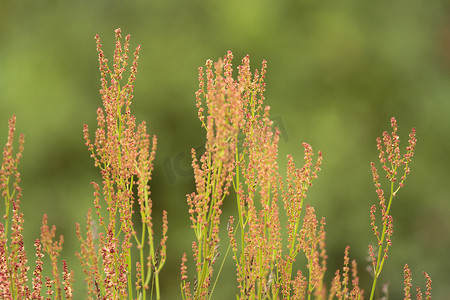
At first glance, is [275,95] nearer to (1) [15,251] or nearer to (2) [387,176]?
(2) [387,176]

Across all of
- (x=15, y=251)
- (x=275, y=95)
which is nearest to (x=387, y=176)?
(x=15, y=251)

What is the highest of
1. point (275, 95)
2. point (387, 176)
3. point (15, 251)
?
point (275, 95)

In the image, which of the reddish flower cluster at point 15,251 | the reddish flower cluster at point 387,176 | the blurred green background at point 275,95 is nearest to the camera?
the reddish flower cluster at point 15,251

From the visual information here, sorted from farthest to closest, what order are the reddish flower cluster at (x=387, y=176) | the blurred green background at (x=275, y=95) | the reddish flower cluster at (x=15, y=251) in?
the blurred green background at (x=275, y=95) → the reddish flower cluster at (x=387, y=176) → the reddish flower cluster at (x=15, y=251)

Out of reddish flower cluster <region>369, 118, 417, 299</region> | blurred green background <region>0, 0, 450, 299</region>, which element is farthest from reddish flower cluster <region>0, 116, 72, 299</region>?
blurred green background <region>0, 0, 450, 299</region>

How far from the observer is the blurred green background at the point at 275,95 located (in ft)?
17.9

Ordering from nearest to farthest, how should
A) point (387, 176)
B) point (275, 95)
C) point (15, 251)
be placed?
point (15, 251) < point (387, 176) < point (275, 95)

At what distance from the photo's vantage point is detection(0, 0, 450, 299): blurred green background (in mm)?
5445

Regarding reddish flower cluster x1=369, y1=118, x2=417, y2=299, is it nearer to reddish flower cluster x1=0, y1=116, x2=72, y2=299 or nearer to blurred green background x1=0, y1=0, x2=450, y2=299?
reddish flower cluster x1=0, y1=116, x2=72, y2=299

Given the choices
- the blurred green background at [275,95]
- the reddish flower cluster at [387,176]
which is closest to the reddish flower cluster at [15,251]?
the reddish flower cluster at [387,176]

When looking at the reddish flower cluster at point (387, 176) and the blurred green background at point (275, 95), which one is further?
the blurred green background at point (275, 95)

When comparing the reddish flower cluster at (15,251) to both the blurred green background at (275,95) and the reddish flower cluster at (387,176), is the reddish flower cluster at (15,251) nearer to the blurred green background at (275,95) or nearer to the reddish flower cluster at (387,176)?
the reddish flower cluster at (387,176)

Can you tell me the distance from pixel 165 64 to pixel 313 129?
1.58 meters

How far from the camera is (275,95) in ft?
18.6
